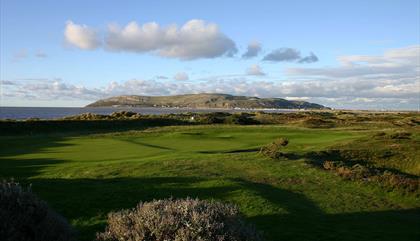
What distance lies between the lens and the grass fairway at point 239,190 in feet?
45.8

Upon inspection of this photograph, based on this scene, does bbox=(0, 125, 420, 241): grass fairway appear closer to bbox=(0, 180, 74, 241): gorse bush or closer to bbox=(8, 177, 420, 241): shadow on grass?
bbox=(8, 177, 420, 241): shadow on grass

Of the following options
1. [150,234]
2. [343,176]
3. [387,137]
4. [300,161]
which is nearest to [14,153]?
[300,161]

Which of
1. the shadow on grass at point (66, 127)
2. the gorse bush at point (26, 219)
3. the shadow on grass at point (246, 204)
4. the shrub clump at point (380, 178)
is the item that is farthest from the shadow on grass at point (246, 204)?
the shadow on grass at point (66, 127)

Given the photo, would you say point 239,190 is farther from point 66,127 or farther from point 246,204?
point 66,127

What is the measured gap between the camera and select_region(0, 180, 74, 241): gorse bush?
22.0 feet

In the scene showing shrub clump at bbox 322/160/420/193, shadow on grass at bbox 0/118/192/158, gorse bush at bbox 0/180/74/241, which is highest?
gorse bush at bbox 0/180/74/241

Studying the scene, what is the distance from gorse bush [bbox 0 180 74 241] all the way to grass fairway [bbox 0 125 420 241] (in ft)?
16.4

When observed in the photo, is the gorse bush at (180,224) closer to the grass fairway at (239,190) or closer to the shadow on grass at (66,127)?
the grass fairway at (239,190)

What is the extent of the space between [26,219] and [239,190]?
36.0ft

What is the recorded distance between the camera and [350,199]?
17766 millimetres

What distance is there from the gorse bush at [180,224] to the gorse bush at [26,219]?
0.63m

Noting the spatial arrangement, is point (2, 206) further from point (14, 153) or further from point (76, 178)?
point (14, 153)

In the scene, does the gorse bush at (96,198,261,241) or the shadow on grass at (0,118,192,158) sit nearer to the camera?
the gorse bush at (96,198,261,241)

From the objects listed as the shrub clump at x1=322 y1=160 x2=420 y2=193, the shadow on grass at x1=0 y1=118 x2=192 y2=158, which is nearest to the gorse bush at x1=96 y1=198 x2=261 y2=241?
the shrub clump at x1=322 y1=160 x2=420 y2=193
